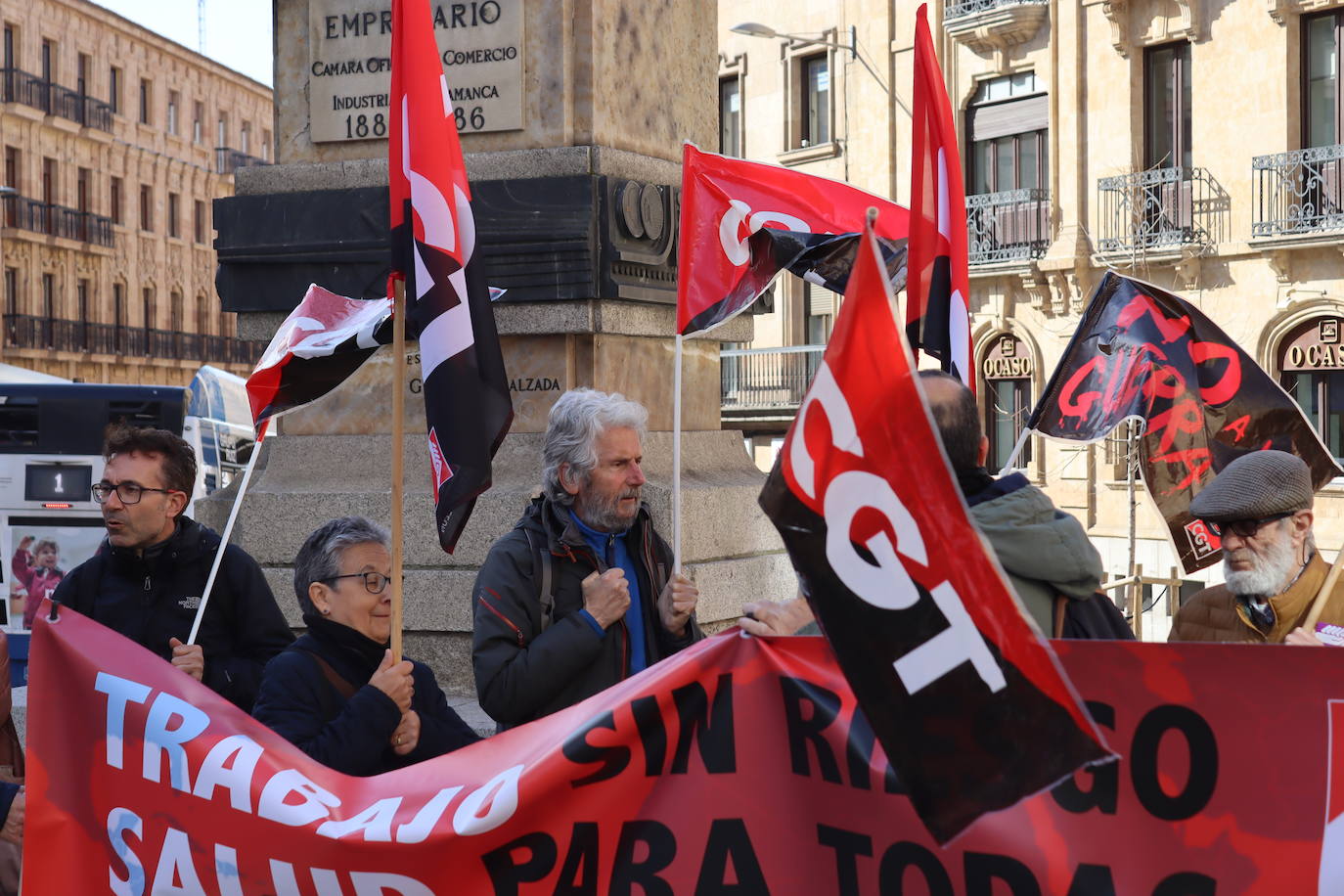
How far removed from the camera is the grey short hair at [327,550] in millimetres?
3762

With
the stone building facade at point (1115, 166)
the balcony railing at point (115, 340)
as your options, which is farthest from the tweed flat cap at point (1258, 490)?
the balcony railing at point (115, 340)

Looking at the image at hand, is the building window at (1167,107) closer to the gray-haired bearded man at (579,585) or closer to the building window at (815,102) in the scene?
the building window at (815,102)

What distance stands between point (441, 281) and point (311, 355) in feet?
2.25

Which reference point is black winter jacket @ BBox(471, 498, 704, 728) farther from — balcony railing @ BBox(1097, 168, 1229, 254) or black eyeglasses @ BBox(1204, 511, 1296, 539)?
balcony railing @ BBox(1097, 168, 1229, 254)

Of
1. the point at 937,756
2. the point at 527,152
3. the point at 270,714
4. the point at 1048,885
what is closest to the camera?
the point at 937,756

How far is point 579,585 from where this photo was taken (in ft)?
12.8

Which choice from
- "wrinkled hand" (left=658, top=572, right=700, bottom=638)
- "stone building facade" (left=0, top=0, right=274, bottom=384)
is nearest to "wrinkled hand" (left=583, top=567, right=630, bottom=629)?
"wrinkled hand" (left=658, top=572, right=700, bottom=638)

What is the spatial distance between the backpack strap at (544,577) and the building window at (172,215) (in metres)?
54.7

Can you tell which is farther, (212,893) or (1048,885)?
(212,893)

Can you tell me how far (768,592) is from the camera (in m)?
6.36

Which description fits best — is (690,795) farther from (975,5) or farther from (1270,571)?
(975,5)

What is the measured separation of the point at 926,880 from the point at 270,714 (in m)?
1.53

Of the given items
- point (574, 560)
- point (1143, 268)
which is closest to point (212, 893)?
point (574, 560)

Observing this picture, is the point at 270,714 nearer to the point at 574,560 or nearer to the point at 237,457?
the point at 574,560
